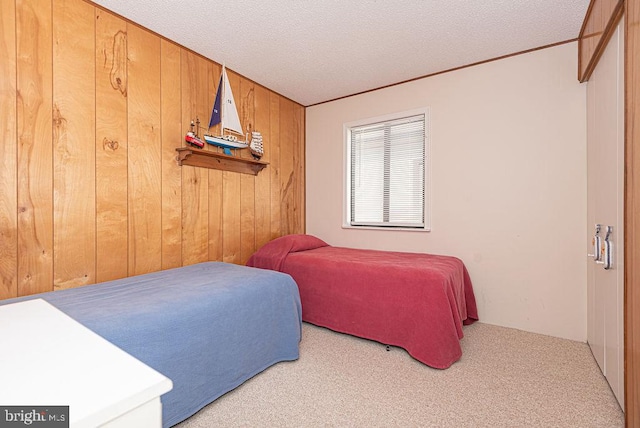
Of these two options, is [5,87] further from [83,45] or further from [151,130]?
[151,130]

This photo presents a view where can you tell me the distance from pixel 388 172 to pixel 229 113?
177cm

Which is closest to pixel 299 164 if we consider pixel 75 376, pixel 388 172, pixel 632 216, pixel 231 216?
pixel 388 172

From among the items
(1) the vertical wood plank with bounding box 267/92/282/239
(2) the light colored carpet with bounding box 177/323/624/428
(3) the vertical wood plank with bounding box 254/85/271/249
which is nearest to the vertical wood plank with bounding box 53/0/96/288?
(2) the light colored carpet with bounding box 177/323/624/428

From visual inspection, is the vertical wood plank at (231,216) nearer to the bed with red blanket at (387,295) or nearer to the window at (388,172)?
the bed with red blanket at (387,295)

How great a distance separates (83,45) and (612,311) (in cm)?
358

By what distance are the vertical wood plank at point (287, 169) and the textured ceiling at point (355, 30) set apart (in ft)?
2.34

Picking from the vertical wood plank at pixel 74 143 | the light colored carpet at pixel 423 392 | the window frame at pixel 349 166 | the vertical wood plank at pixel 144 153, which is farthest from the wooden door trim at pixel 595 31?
the vertical wood plank at pixel 74 143

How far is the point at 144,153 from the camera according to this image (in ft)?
7.61

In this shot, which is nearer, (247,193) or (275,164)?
(247,193)

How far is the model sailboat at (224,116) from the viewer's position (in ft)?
8.75

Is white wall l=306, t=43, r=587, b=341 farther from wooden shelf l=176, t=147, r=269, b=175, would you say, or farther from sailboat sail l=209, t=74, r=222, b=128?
sailboat sail l=209, t=74, r=222, b=128

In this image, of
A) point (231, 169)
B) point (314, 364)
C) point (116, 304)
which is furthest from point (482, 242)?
point (116, 304)

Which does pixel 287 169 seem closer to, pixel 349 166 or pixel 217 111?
pixel 349 166

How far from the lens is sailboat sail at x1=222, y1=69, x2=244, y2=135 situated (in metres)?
2.69
